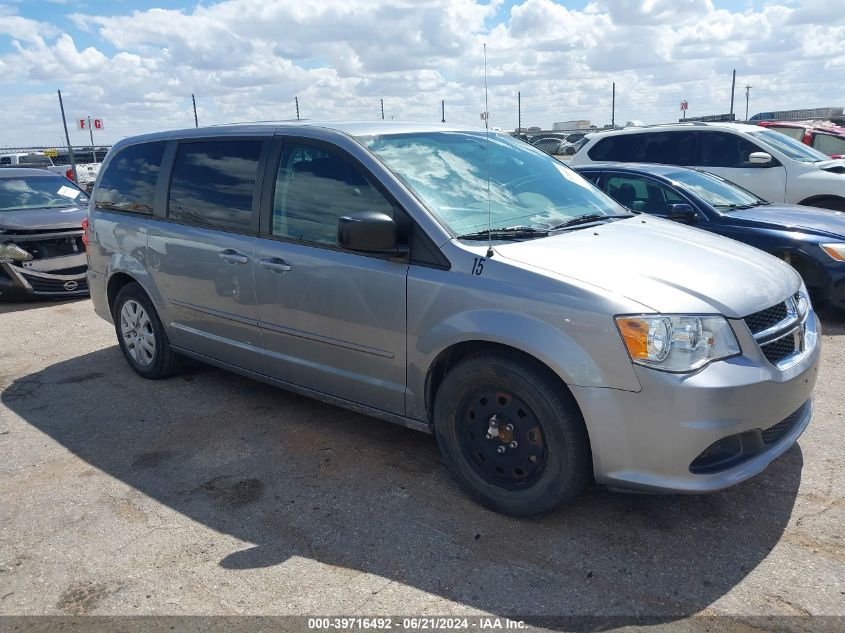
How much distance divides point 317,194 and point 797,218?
16.9 ft

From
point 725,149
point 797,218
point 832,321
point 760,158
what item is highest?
point 725,149

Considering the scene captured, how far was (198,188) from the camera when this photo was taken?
488 cm

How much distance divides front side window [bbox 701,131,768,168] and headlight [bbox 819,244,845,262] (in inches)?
128

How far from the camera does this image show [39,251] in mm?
8805

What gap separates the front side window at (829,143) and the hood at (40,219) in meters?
11.7

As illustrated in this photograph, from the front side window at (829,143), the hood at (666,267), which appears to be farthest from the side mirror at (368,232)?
the front side window at (829,143)

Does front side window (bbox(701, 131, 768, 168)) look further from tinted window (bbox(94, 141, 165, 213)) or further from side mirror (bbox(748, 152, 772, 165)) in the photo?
tinted window (bbox(94, 141, 165, 213))

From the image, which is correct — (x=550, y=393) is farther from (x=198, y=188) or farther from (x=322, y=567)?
(x=198, y=188)

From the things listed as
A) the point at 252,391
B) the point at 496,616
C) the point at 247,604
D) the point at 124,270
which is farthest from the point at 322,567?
the point at 124,270

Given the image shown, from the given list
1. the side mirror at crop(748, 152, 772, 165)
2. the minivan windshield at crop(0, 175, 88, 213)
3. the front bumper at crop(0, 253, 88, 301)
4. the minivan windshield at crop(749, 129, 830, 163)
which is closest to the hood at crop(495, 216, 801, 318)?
the side mirror at crop(748, 152, 772, 165)

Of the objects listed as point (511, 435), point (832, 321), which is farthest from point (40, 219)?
point (832, 321)

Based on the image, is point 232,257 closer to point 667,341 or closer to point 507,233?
point 507,233

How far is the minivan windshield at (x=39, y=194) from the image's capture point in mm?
9523

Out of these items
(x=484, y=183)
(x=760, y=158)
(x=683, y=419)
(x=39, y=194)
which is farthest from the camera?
(x=39, y=194)
